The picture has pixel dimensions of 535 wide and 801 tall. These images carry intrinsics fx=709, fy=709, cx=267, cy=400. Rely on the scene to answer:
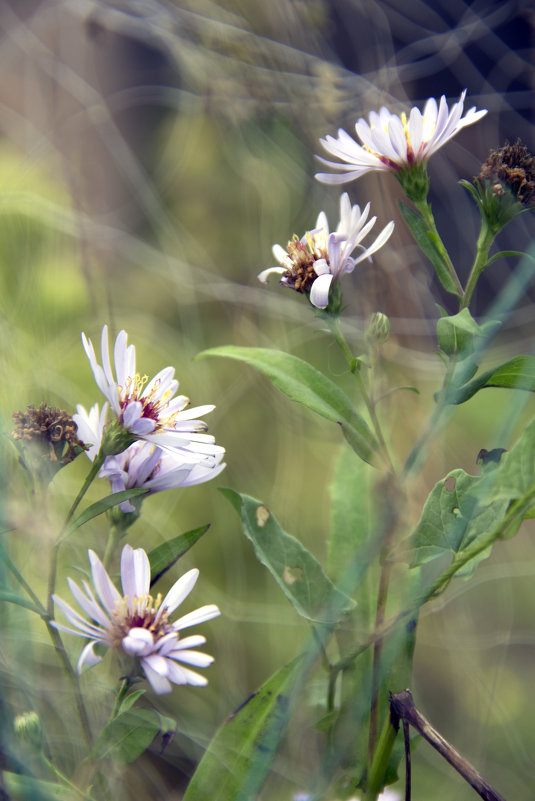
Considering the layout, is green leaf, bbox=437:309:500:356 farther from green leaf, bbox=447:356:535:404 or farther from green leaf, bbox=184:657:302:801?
green leaf, bbox=184:657:302:801

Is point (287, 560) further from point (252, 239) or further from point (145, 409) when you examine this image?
point (252, 239)

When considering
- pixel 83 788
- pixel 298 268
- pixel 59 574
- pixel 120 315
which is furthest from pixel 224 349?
pixel 120 315

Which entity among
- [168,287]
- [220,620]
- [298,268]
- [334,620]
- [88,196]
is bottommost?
[220,620]

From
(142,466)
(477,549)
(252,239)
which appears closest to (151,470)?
(142,466)

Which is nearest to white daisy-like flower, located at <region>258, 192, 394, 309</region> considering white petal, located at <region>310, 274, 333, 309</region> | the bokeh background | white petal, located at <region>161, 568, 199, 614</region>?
white petal, located at <region>310, 274, 333, 309</region>

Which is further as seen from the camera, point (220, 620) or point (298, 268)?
point (220, 620)

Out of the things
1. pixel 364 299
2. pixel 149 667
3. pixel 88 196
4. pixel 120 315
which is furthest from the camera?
pixel 88 196

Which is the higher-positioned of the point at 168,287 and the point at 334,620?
the point at 168,287

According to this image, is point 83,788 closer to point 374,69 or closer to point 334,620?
point 334,620

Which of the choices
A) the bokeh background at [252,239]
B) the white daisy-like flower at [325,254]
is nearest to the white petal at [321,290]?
the white daisy-like flower at [325,254]
